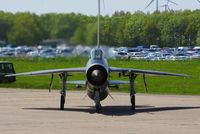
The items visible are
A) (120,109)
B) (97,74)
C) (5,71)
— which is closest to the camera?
(97,74)

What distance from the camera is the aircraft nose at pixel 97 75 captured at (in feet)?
60.6

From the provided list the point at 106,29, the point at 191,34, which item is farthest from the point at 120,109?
the point at 191,34

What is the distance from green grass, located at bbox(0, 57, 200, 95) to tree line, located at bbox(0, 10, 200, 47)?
2.01 meters

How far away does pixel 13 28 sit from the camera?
83.5 feet

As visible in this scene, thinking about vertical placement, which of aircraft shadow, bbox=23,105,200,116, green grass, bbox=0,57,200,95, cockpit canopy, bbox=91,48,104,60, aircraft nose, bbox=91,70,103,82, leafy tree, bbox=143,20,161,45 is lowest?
green grass, bbox=0,57,200,95

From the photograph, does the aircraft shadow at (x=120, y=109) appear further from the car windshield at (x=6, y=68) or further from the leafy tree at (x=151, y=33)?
the car windshield at (x=6, y=68)

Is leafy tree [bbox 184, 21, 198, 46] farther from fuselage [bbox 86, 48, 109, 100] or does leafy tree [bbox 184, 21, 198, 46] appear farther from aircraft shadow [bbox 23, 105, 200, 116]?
fuselage [bbox 86, 48, 109, 100]

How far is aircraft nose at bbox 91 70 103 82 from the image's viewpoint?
60.6 feet

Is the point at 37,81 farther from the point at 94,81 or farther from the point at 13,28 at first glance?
the point at 94,81

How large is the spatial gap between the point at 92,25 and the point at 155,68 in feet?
84.5

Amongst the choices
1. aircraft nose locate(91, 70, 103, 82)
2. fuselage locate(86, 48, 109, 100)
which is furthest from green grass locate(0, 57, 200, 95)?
aircraft nose locate(91, 70, 103, 82)

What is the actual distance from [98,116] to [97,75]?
1702 millimetres

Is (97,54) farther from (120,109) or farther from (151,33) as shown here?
(151,33)

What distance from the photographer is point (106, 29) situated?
26.0 metres
